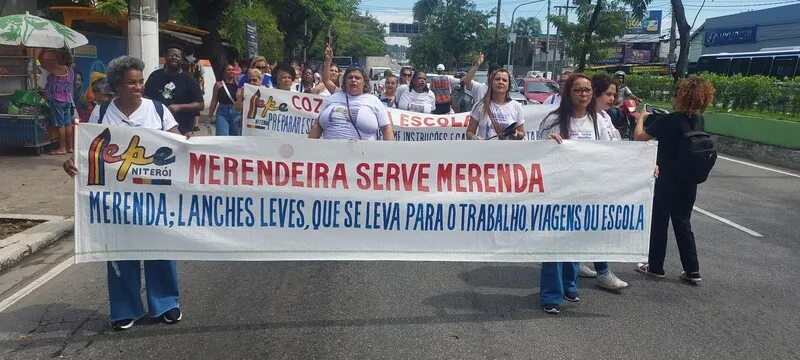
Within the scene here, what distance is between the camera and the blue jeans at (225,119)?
9.67 m

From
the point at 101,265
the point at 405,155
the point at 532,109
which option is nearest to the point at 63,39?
the point at 101,265

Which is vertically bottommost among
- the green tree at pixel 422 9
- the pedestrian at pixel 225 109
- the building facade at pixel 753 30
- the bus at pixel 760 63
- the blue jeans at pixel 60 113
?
Answer: the blue jeans at pixel 60 113

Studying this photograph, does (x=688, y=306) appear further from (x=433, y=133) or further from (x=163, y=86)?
(x=163, y=86)

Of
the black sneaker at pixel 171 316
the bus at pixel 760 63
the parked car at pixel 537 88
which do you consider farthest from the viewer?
the bus at pixel 760 63

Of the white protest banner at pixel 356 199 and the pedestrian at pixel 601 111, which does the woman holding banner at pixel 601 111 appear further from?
the white protest banner at pixel 356 199

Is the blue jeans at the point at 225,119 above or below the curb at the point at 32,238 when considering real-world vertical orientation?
above

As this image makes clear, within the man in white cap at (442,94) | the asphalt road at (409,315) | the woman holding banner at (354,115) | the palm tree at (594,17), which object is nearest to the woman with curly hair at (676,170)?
the asphalt road at (409,315)

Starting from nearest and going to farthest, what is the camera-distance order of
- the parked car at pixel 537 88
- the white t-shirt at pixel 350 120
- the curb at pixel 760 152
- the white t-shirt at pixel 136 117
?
the white t-shirt at pixel 136 117
the white t-shirt at pixel 350 120
the curb at pixel 760 152
the parked car at pixel 537 88

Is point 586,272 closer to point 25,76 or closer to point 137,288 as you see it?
point 137,288

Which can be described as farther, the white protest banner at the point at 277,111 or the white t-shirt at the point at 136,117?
the white protest banner at the point at 277,111

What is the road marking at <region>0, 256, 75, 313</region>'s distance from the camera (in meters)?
4.96

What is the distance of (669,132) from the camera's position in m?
5.42

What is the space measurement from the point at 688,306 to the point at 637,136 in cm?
134

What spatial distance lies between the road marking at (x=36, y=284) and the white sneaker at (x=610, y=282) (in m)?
4.37
